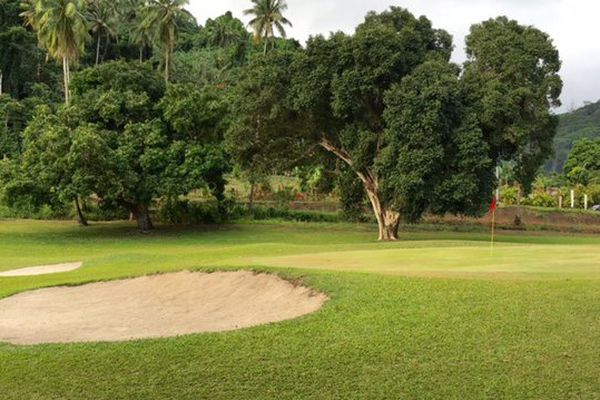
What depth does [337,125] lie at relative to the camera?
37.5 metres

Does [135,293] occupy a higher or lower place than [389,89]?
lower

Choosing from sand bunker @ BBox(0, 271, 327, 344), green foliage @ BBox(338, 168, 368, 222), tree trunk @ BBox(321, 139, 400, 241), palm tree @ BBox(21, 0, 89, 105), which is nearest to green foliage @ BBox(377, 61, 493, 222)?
tree trunk @ BBox(321, 139, 400, 241)

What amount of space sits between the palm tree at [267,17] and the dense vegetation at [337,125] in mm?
28777

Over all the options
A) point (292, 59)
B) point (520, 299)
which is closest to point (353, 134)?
point (292, 59)

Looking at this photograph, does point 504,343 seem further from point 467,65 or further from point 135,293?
point 467,65

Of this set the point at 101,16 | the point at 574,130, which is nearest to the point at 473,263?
the point at 101,16

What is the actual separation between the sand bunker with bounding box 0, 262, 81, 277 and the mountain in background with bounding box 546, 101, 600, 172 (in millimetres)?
112878

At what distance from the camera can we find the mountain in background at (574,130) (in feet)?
432

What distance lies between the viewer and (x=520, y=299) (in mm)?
11172

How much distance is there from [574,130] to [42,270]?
5475 inches

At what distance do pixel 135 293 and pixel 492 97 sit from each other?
882 inches

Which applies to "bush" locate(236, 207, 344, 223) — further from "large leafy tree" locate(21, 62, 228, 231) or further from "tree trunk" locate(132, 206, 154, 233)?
"tree trunk" locate(132, 206, 154, 233)

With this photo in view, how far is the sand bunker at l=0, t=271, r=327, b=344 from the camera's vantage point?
12141mm

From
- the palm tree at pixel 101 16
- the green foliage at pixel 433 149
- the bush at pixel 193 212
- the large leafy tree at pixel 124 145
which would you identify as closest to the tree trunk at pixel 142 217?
the large leafy tree at pixel 124 145
